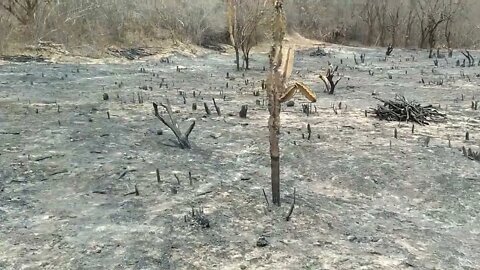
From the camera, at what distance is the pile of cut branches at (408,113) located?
24.0 ft

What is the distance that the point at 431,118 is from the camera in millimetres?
7473

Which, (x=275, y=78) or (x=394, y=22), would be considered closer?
(x=275, y=78)

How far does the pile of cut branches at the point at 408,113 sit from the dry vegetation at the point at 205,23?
18.0 feet

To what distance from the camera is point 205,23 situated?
18.6m

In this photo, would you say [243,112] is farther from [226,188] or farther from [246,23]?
[246,23]

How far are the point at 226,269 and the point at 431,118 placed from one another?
505 centimetres

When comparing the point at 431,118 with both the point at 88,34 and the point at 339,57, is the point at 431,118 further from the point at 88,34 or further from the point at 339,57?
the point at 88,34

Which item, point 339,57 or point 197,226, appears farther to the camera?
point 339,57

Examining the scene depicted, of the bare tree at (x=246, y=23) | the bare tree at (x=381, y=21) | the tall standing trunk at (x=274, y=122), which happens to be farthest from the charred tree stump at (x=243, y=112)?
the bare tree at (x=381, y=21)

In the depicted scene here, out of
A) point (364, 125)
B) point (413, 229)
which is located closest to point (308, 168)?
point (413, 229)

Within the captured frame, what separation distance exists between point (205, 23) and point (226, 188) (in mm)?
14498

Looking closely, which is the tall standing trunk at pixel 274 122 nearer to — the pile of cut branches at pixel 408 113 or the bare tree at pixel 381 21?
the pile of cut branches at pixel 408 113

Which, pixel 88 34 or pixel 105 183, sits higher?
pixel 88 34

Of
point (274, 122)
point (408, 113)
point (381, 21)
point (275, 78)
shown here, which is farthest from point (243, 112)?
point (381, 21)
